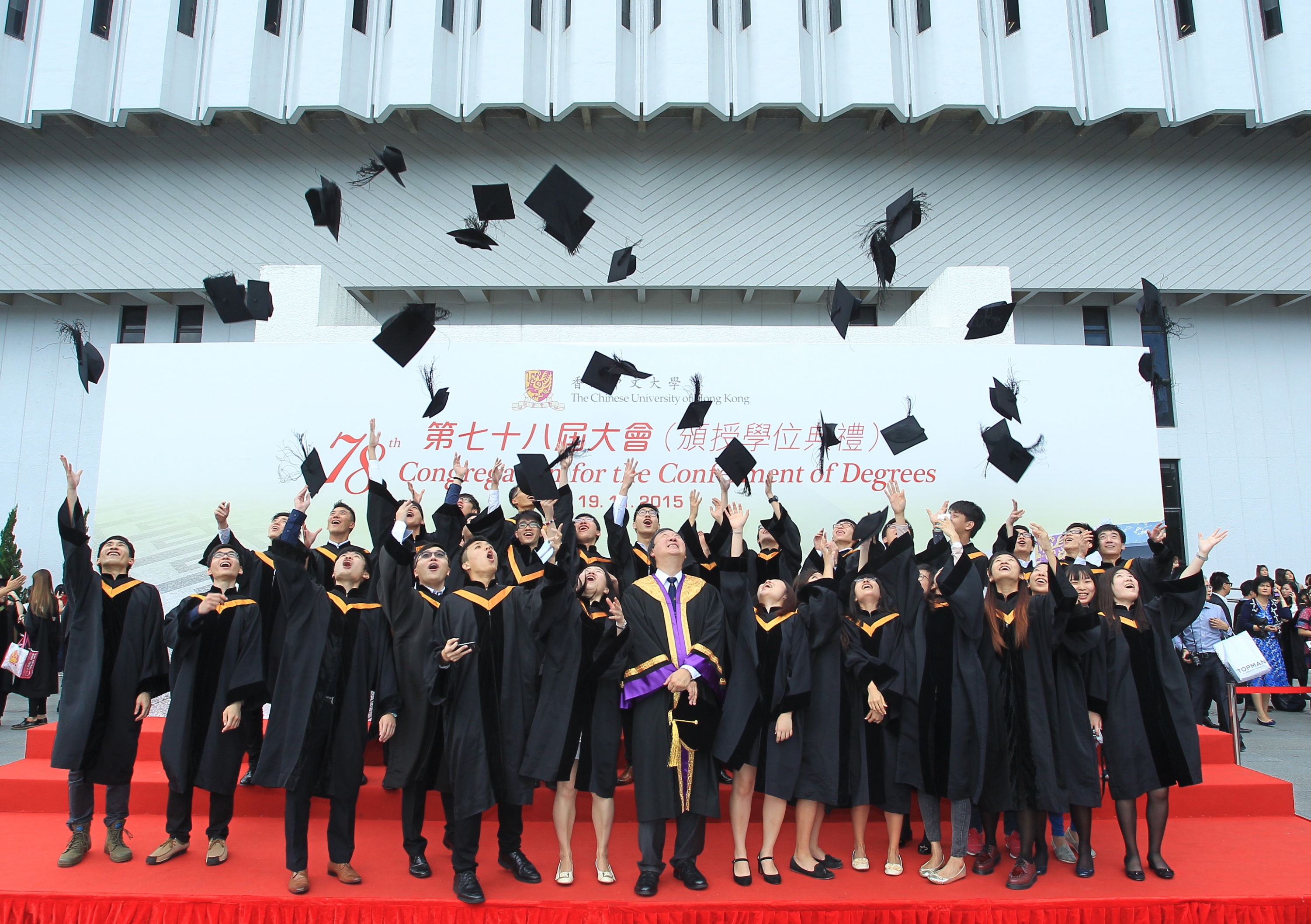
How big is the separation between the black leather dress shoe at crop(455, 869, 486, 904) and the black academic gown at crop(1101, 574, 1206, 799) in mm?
2939

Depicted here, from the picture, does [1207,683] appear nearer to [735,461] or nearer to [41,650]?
[735,461]

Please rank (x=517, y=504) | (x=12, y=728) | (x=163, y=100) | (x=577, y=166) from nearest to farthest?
(x=517, y=504) → (x=12, y=728) → (x=163, y=100) → (x=577, y=166)

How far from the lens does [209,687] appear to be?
4.17 meters

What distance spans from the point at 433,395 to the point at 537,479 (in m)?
2.85

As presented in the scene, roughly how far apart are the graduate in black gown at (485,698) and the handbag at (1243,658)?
4.65 m

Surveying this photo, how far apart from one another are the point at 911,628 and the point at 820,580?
574 millimetres

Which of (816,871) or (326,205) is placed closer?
(816,871)

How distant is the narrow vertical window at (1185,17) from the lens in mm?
11797

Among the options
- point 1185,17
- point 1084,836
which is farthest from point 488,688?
point 1185,17

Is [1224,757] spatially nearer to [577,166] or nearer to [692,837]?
[692,837]

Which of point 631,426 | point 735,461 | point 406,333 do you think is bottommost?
point 735,461

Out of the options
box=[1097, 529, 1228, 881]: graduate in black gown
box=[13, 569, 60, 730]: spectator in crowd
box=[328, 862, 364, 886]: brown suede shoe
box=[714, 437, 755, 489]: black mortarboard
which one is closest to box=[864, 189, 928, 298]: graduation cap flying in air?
box=[714, 437, 755, 489]: black mortarboard

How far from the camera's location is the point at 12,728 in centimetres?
773

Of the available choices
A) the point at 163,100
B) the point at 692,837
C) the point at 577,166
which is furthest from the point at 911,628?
the point at 163,100
